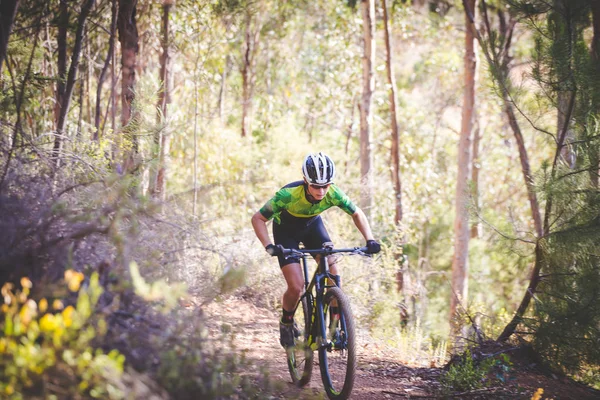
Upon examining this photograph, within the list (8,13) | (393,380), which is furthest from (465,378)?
(8,13)

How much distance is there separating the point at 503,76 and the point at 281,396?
15.2 feet

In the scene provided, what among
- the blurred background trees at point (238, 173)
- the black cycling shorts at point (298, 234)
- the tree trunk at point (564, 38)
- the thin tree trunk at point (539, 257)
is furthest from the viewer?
the thin tree trunk at point (539, 257)

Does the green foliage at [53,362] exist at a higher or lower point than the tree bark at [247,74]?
lower

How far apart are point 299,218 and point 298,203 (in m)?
0.30

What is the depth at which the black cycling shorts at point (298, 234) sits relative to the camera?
A: 6.02m

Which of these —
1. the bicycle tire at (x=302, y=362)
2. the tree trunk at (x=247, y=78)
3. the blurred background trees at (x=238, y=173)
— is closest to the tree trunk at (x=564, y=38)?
the blurred background trees at (x=238, y=173)

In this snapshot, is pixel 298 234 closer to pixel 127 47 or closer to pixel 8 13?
pixel 8 13

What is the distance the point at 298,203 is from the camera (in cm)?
574

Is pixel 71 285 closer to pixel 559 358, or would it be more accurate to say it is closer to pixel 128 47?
pixel 559 358

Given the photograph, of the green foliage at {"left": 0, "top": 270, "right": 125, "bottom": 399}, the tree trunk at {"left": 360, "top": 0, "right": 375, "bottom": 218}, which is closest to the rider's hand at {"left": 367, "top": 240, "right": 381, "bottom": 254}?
the green foliage at {"left": 0, "top": 270, "right": 125, "bottom": 399}

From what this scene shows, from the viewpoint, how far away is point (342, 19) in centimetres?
2109

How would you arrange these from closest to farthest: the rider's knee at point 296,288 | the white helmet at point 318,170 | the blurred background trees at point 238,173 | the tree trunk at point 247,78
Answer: the blurred background trees at point 238,173, the white helmet at point 318,170, the rider's knee at point 296,288, the tree trunk at point 247,78

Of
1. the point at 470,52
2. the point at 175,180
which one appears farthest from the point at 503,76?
the point at 175,180

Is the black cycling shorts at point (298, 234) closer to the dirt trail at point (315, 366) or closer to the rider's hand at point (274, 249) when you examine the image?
the rider's hand at point (274, 249)
